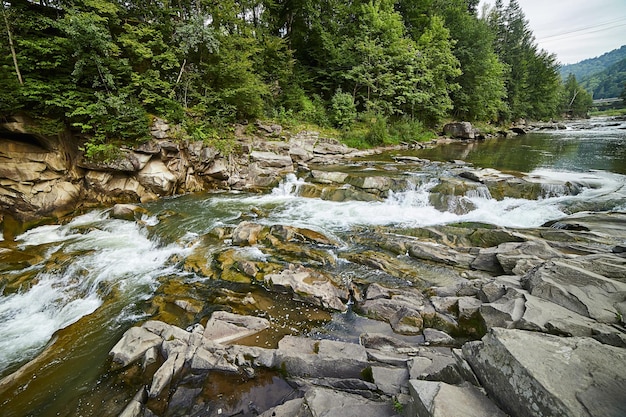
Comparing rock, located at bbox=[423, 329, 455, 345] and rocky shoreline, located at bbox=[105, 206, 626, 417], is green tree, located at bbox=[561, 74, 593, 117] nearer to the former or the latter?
rocky shoreline, located at bbox=[105, 206, 626, 417]

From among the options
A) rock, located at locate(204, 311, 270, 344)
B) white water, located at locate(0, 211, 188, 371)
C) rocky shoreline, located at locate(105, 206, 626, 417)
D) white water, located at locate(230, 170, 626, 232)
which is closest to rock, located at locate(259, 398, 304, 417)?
rocky shoreline, located at locate(105, 206, 626, 417)

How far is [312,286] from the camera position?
5957 millimetres

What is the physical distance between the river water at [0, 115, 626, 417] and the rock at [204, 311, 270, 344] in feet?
1.67

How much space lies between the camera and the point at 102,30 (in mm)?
10711

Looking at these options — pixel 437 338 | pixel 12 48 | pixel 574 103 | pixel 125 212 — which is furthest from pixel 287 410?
pixel 574 103

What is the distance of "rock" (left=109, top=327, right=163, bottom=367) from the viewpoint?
4246 mm

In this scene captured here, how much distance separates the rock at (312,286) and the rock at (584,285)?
3.30 meters

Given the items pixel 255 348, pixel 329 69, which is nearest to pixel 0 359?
pixel 255 348

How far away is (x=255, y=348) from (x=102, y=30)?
13.4 meters

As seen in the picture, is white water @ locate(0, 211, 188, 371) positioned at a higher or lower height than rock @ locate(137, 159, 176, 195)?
lower

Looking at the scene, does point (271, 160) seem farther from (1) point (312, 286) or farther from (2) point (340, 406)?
(2) point (340, 406)

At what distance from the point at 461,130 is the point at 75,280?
109 feet

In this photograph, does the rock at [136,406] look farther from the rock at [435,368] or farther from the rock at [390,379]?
the rock at [435,368]

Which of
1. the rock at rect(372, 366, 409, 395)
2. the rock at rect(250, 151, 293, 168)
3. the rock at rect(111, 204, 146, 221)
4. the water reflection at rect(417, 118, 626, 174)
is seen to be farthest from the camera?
the rock at rect(250, 151, 293, 168)
